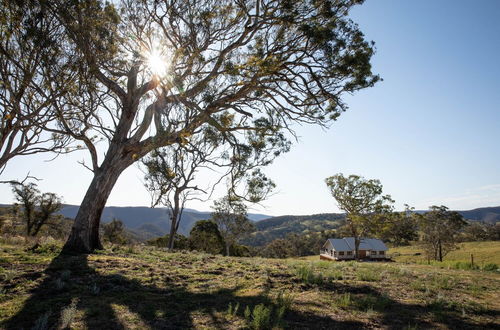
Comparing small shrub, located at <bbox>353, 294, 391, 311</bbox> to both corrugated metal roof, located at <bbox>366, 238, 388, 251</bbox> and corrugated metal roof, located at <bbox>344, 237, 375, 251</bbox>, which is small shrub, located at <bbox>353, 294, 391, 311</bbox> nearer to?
corrugated metal roof, located at <bbox>344, 237, 375, 251</bbox>

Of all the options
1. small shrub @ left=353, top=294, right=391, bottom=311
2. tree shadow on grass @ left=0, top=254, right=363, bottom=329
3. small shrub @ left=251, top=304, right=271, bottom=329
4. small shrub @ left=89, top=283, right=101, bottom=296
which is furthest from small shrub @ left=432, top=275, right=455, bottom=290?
small shrub @ left=89, top=283, right=101, bottom=296

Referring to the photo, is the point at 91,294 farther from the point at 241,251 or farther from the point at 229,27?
the point at 241,251

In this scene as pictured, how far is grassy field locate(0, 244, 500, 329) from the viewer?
4.04 m

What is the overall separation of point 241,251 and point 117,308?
4286 centimetres

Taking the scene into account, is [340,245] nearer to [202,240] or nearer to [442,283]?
[202,240]

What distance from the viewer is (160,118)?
11.3m

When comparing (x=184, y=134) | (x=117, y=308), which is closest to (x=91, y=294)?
(x=117, y=308)

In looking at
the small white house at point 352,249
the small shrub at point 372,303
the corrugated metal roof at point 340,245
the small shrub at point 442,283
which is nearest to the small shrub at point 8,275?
the small shrub at point 372,303

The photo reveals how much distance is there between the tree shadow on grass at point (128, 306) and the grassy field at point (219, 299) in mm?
14

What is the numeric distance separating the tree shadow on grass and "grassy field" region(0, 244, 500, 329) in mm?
14

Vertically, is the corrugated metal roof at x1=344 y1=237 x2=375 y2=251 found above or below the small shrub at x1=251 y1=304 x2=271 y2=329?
below

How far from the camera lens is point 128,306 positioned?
4.65 metres

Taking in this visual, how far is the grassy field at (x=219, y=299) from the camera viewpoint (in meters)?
4.04

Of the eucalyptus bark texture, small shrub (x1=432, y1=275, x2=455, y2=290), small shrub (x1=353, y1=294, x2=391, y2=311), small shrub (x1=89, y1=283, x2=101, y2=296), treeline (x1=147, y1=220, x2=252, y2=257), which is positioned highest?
the eucalyptus bark texture
